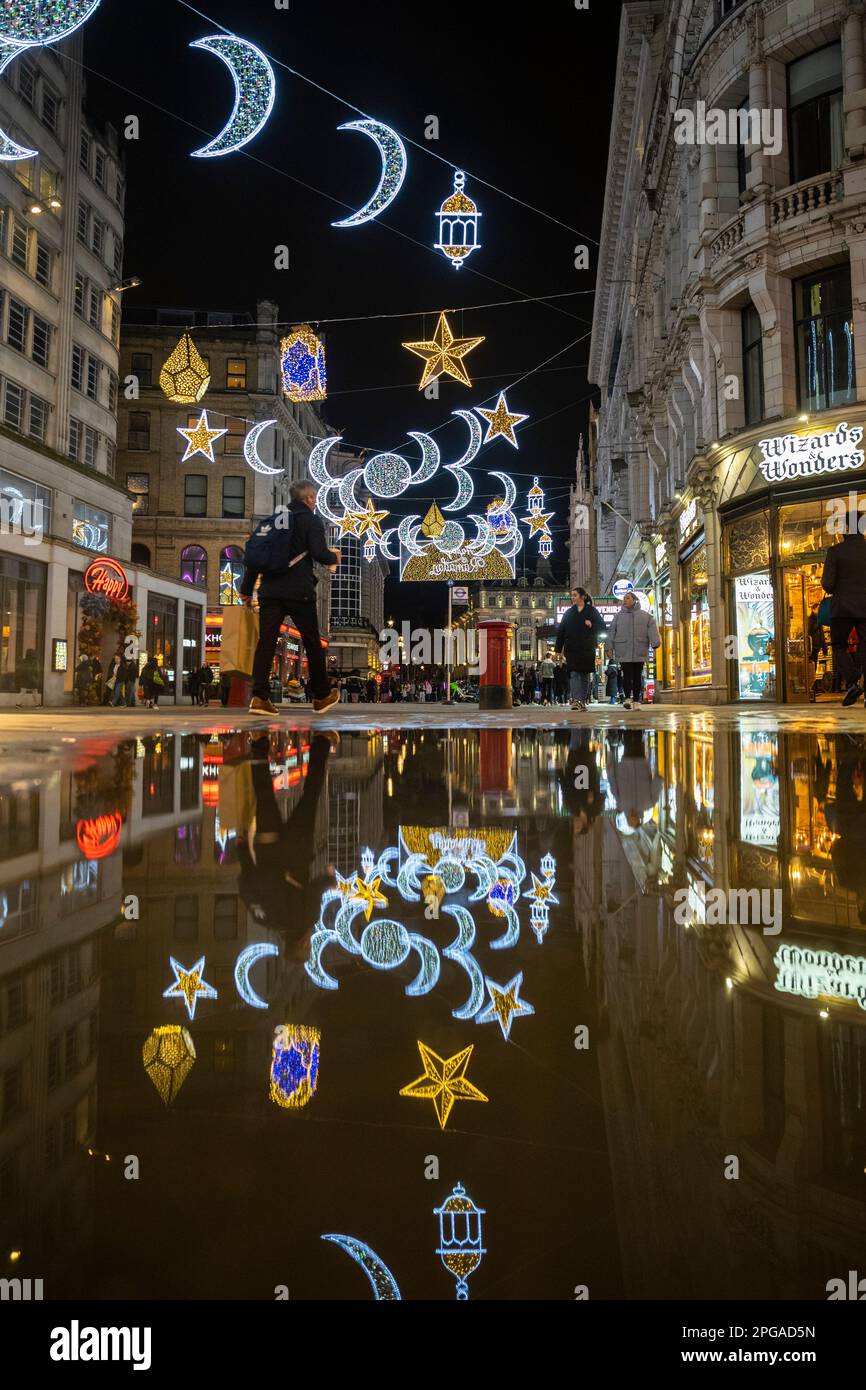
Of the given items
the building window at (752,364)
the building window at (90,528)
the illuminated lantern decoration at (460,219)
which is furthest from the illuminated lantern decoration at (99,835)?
the building window at (90,528)

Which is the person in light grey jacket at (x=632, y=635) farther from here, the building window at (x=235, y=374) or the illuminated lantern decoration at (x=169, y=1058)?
the building window at (x=235, y=374)

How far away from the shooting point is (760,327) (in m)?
20.8

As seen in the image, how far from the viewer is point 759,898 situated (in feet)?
5.47

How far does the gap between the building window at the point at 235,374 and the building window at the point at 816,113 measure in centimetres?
3830

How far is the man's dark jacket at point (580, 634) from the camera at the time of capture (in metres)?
15.1

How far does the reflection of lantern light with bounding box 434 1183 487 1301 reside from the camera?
0.64 meters

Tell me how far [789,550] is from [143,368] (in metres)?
42.5

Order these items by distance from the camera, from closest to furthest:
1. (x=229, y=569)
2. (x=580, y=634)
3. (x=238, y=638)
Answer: (x=238, y=638), (x=580, y=634), (x=229, y=569)

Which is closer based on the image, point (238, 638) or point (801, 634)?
point (238, 638)

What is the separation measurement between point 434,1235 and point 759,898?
118 centimetres

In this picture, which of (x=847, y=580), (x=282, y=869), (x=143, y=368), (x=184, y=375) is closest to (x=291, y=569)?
(x=847, y=580)

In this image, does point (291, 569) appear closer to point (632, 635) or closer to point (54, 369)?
point (632, 635)

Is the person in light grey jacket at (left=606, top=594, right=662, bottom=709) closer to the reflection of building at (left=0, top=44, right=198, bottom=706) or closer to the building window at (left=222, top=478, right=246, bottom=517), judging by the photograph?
the reflection of building at (left=0, top=44, right=198, bottom=706)

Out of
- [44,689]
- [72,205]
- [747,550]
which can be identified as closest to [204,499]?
[72,205]
